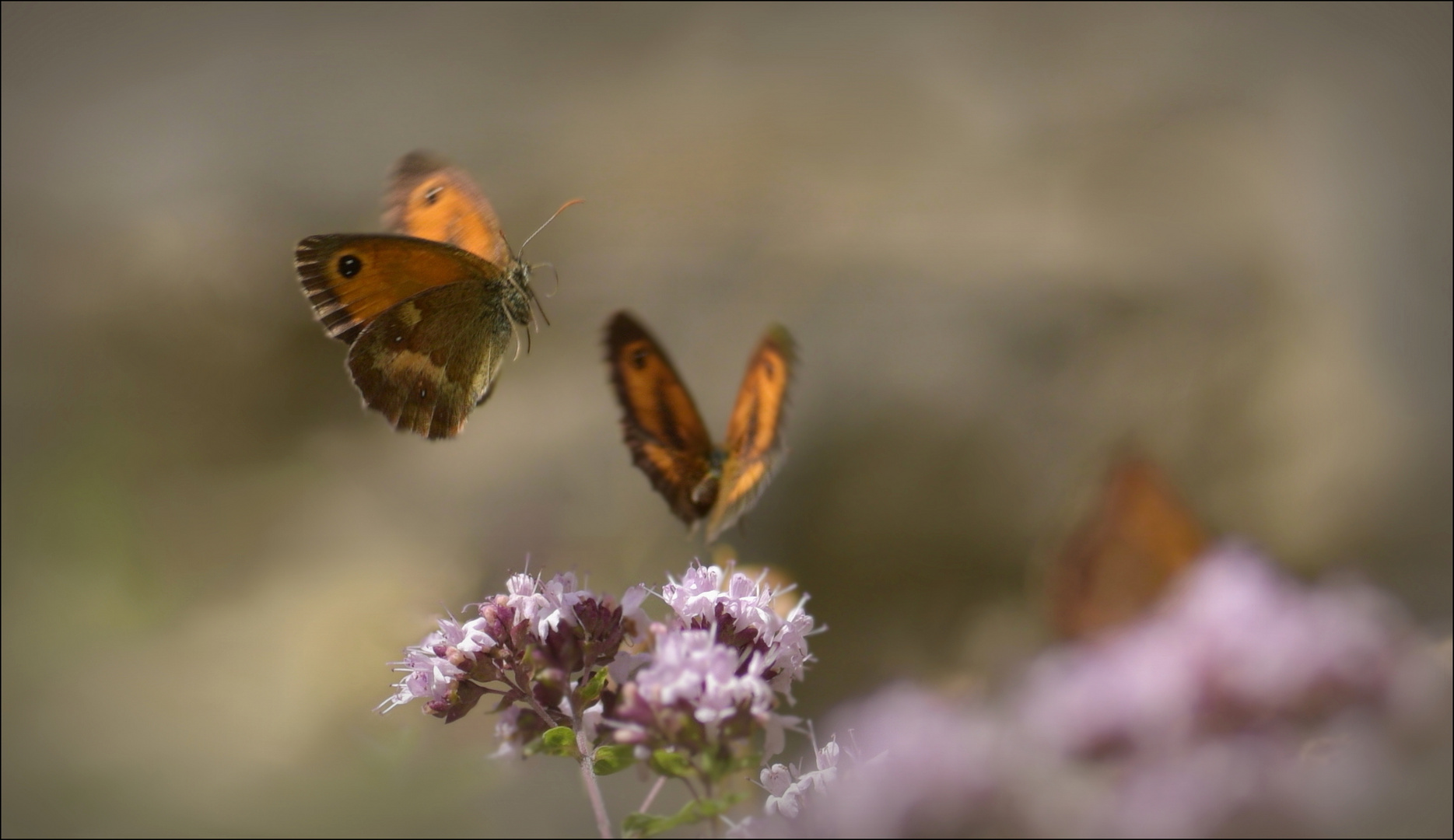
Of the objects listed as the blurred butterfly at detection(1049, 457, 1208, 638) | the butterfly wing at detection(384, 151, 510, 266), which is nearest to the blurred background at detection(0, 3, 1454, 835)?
the blurred butterfly at detection(1049, 457, 1208, 638)

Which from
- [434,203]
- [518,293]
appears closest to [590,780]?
[518,293]

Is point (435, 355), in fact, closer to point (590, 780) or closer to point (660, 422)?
point (660, 422)

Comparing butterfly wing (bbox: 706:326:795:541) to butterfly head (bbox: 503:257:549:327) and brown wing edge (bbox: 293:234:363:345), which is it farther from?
brown wing edge (bbox: 293:234:363:345)

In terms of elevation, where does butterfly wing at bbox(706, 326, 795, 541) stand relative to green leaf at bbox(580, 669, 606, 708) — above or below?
above

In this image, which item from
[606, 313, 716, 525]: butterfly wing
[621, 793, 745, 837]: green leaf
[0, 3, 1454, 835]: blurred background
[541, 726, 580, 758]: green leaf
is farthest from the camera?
[0, 3, 1454, 835]: blurred background

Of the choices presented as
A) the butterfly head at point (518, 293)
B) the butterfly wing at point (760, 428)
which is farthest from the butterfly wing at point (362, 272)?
the butterfly wing at point (760, 428)

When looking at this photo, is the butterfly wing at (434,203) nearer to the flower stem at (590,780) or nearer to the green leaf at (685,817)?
the flower stem at (590,780)

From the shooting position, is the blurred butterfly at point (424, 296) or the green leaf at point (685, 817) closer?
the green leaf at point (685, 817)
